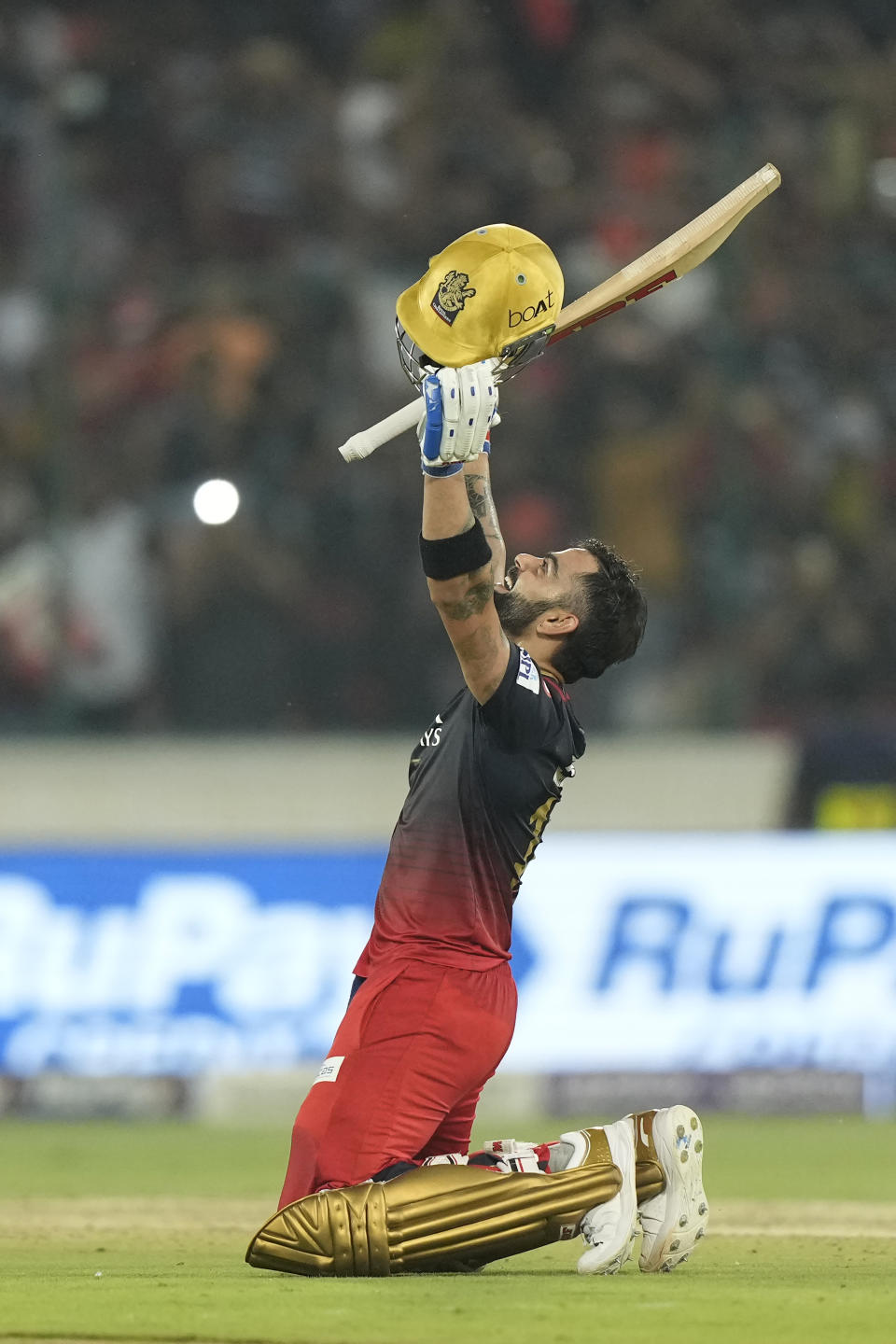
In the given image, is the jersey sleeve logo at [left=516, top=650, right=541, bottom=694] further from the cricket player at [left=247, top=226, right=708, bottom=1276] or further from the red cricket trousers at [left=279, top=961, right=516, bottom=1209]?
the red cricket trousers at [left=279, top=961, right=516, bottom=1209]

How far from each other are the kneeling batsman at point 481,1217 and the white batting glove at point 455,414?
152cm

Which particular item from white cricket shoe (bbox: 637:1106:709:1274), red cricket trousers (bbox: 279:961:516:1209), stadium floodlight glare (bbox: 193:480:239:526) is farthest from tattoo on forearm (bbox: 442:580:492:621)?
stadium floodlight glare (bbox: 193:480:239:526)

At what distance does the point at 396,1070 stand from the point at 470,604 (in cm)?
106

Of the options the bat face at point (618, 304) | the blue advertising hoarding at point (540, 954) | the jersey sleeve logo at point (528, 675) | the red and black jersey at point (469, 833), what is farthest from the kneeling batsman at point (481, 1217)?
the blue advertising hoarding at point (540, 954)

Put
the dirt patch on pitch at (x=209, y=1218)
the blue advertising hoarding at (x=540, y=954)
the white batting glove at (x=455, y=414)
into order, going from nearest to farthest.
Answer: the white batting glove at (x=455, y=414) < the dirt patch on pitch at (x=209, y=1218) < the blue advertising hoarding at (x=540, y=954)

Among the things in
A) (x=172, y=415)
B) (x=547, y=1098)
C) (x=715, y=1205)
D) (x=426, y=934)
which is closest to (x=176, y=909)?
(x=547, y=1098)

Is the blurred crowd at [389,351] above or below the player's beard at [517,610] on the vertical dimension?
above

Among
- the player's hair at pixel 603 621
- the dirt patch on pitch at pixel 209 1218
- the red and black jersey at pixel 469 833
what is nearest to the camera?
the red and black jersey at pixel 469 833

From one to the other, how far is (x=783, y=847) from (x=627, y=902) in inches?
30.3

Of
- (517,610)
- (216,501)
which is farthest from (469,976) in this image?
(216,501)

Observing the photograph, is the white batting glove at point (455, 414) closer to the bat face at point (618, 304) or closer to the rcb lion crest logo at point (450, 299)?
the rcb lion crest logo at point (450, 299)

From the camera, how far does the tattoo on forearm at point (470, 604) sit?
439 centimetres

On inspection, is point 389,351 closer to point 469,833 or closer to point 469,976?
point 469,833

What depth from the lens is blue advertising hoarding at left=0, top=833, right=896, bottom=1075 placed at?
31.2 ft
